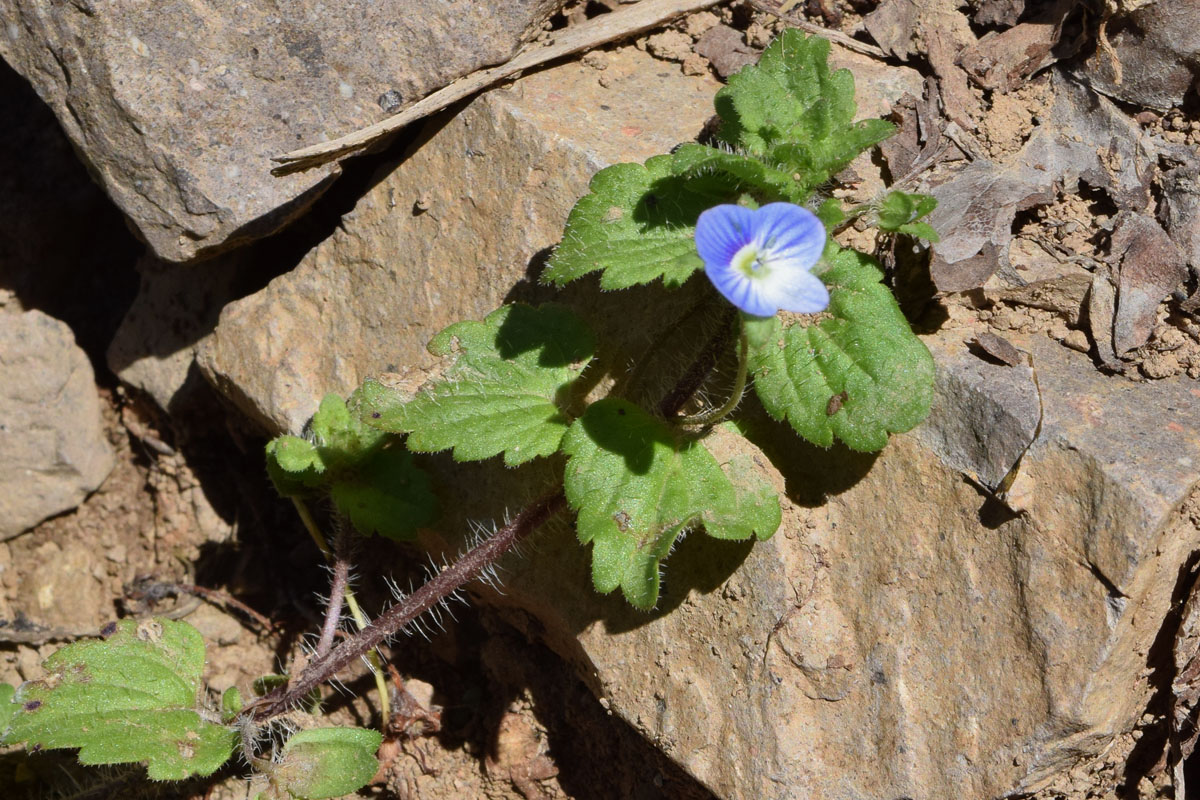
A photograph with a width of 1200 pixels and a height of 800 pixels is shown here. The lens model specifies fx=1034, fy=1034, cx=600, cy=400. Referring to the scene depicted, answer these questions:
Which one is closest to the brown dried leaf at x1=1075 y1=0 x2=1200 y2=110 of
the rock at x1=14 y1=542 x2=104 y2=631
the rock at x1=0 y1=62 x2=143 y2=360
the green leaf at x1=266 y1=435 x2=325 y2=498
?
the green leaf at x1=266 y1=435 x2=325 y2=498

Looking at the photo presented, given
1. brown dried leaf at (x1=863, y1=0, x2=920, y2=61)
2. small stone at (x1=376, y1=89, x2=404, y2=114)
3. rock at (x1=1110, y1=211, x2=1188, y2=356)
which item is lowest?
rock at (x1=1110, y1=211, x2=1188, y2=356)

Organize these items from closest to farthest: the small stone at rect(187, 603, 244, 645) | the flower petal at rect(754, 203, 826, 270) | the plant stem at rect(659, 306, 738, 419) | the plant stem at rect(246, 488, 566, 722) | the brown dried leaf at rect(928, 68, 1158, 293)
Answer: the flower petal at rect(754, 203, 826, 270)
the plant stem at rect(659, 306, 738, 419)
the brown dried leaf at rect(928, 68, 1158, 293)
the plant stem at rect(246, 488, 566, 722)
the small stone at rect(187, 603, 244, 645)

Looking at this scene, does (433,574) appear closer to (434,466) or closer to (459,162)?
(434,466)

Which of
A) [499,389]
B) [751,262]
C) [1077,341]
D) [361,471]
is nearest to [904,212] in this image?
[751,262]

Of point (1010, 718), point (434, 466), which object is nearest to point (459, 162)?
point (434, 466)

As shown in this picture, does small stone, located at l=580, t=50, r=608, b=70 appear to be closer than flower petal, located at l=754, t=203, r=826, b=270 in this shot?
No

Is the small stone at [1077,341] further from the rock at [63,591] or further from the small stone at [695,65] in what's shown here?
the rock at [63,591]

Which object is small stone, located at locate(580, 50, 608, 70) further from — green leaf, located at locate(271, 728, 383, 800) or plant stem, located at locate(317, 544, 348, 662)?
green leaf, located at locate(271, 728, 383, 800)
